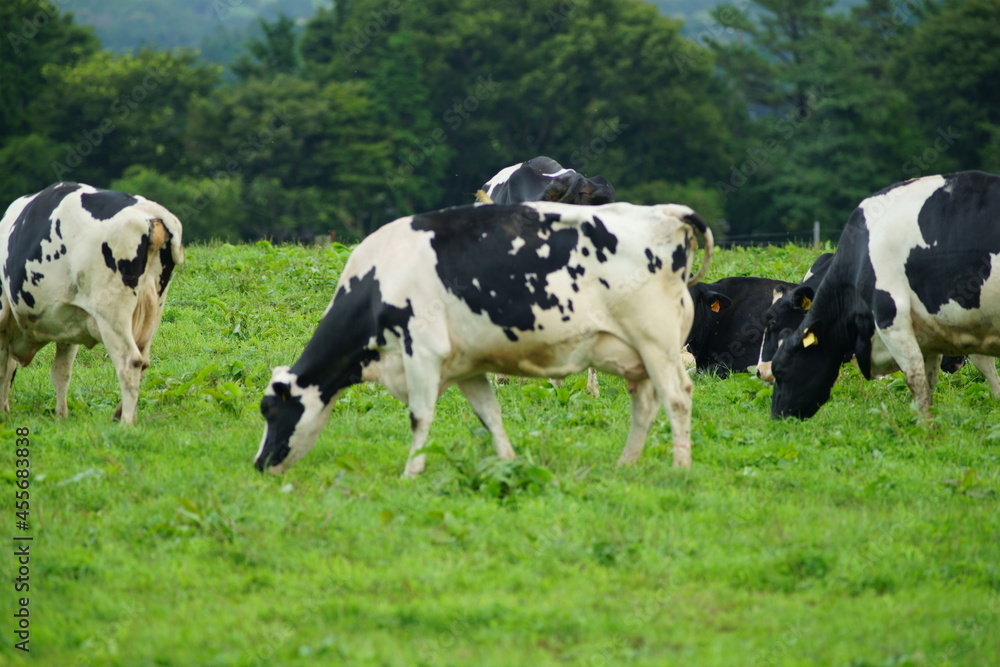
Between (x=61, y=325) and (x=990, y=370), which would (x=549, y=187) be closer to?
(x=990, y=370)

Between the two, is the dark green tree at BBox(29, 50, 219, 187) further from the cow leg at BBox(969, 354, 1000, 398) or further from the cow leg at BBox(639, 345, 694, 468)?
the cow leg at BBox(639, 345, 694, 468)

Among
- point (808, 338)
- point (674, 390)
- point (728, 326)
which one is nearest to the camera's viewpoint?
point (674, 390)

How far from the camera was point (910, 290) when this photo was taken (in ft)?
33.4

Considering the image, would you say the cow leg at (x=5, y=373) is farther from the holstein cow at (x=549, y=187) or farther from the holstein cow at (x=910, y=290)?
the holstein cow at (x=910, y=290)

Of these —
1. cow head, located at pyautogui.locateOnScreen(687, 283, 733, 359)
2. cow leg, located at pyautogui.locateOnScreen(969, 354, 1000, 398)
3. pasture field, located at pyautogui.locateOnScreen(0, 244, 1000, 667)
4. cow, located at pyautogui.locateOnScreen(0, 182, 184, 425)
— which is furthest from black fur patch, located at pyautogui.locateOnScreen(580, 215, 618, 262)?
cow leg, located at pyautogui.locateOnScreen(969, 354, 1000, 398)

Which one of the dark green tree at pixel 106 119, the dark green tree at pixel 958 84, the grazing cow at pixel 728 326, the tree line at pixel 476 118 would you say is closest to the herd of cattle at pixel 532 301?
the grazing cow at pixel 728 326

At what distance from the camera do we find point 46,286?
10.4m

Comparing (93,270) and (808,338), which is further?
(808,338)

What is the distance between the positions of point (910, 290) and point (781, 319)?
7.10 ft

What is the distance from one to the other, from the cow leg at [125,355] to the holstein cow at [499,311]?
79.3 inches

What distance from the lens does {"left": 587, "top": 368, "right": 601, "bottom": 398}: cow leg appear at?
11812 millimetres

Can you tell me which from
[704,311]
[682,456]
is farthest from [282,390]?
[704,311]

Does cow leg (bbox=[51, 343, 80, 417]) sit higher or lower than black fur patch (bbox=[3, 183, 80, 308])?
lower

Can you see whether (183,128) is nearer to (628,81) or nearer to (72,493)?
(628,81)
